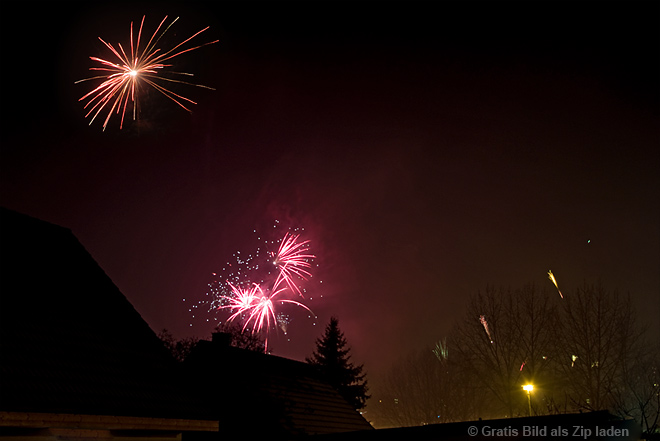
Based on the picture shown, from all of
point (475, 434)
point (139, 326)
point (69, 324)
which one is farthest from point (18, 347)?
point (475, 434)

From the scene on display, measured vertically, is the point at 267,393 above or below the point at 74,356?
below

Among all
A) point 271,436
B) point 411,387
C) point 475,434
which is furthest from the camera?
point 411,387

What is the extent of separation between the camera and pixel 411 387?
51.2 meters

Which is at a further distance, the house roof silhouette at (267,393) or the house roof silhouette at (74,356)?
the house roof silhouette at (267,393)

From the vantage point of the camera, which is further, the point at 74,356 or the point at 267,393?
the point at 267,393

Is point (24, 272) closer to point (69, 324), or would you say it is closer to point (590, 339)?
point (69, 324)

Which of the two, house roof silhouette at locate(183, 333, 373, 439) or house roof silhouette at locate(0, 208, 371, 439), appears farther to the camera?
house roof silhouette at locate(183, 333, 373, 439)

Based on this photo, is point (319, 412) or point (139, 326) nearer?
point (139, 326)

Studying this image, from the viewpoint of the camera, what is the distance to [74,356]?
8.80 meters

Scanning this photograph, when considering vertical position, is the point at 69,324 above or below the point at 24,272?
below

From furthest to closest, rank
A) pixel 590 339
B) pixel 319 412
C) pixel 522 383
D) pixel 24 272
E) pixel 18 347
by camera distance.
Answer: pixel 522 383
pixel 590 339
pixel 319 412
pixel 24 272
pixel 18 347

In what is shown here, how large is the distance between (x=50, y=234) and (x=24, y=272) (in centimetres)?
181

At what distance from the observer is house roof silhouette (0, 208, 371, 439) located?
303 inches

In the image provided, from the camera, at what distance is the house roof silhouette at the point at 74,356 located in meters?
7.68
